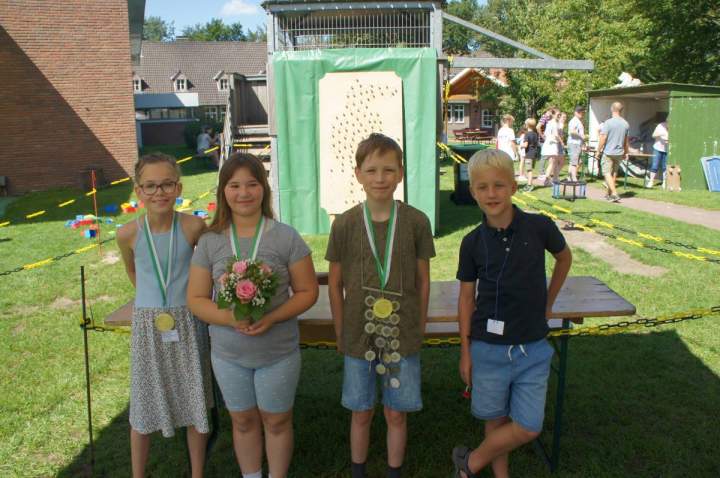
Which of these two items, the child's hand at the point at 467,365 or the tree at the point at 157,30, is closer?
the child's hand at the point at 467,365

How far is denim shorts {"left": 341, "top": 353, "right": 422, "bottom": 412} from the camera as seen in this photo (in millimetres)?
3059

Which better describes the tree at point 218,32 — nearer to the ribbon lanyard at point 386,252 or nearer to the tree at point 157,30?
the tree at point 157,30

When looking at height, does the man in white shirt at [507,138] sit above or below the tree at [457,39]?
below

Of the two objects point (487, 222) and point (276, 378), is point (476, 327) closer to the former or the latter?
point (487, 222)

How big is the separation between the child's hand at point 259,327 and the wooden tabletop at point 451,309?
0.57 metres

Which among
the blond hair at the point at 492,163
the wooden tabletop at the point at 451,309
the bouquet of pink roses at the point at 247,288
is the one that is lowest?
the wooden tabletop at the point at 451,309

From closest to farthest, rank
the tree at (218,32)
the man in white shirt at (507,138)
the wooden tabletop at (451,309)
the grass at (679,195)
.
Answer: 1. the wooden tabletop at (451,309)
2. the grass at (679,195)
3. the man in white shirt at (507,138)
4. the tree at (218,32)

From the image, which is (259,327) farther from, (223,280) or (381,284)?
(381,284)

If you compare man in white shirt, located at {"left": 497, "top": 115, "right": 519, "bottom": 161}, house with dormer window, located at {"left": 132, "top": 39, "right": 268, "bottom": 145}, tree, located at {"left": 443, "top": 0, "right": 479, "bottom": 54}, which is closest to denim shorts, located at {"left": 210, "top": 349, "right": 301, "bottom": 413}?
man in white shirt, located at {"left": 497, "top": 115, "right": 519, "bottom": 161}

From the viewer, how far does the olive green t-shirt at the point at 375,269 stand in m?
3.01

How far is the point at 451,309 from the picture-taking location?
3490 millimetres

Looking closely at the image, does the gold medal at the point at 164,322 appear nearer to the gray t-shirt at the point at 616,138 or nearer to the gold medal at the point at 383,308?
the gold medal at the point at 383,308

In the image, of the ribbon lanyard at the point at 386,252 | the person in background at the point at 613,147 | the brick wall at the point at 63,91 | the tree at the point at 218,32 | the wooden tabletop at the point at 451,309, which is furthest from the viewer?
the tree at the point at 218,32

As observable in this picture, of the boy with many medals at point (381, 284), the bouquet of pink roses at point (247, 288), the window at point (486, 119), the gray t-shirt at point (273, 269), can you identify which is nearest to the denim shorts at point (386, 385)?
the boy with many medals at point (381, 284)
